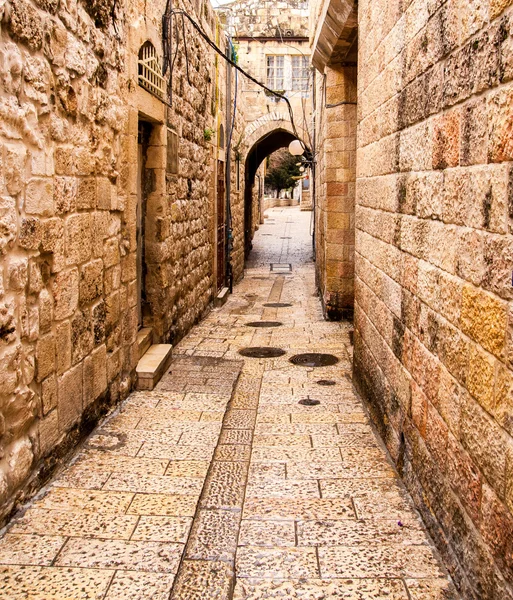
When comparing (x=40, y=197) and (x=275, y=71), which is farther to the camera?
(x=275, y=71)

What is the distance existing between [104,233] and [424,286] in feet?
7.62

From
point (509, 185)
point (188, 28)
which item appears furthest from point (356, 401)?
point (188, 28)

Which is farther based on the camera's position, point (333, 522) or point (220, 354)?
point (220, 354)

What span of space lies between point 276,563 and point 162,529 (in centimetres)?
59

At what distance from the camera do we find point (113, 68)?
463cm

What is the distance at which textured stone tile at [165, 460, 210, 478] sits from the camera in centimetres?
379

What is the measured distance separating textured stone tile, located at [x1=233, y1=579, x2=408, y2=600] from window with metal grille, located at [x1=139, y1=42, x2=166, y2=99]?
4.04m

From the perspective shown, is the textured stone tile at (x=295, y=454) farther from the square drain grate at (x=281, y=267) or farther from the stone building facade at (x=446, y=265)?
the square drain grate at (x=281, y=267)

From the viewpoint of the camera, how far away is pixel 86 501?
3416 millimetres

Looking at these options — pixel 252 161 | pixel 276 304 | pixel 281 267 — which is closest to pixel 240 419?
pixel 276 304

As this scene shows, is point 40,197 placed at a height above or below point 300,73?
below

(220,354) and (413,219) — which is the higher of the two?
(413,219)

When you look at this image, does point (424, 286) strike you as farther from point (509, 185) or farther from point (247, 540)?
point (247, 540)

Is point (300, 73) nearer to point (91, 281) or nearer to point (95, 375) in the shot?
point (91, 281)
